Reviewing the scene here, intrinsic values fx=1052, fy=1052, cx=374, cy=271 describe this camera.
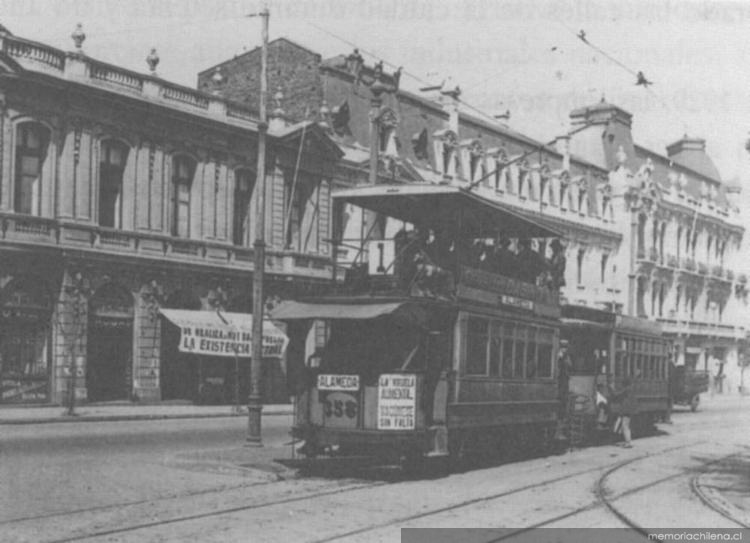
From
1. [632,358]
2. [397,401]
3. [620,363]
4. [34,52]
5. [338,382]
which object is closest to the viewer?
[397,401]

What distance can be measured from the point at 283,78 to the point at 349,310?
2826cm

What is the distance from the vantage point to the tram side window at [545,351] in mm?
19297

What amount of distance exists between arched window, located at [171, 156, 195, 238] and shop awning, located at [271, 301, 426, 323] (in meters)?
19.1

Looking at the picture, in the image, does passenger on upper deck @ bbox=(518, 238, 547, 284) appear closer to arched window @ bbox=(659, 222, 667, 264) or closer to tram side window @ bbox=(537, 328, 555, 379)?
tram side window @ bbox=(537, 328, 555, 379)

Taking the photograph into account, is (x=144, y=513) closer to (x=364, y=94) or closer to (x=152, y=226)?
(x=152, y=226)

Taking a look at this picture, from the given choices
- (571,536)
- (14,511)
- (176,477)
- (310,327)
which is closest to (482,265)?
(310,327)

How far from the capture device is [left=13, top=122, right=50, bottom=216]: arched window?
93.7ft

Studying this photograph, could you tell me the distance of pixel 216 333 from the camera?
109ft

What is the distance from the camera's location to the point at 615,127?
65.8 meters

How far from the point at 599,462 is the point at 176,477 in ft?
26.8

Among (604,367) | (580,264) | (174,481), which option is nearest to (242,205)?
(604,367)

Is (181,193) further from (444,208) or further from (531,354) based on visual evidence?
(444,208)

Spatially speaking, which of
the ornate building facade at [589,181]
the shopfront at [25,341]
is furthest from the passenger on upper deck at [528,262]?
the shopfront at [25,341]

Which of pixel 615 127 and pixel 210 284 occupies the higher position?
pixel 615 127
